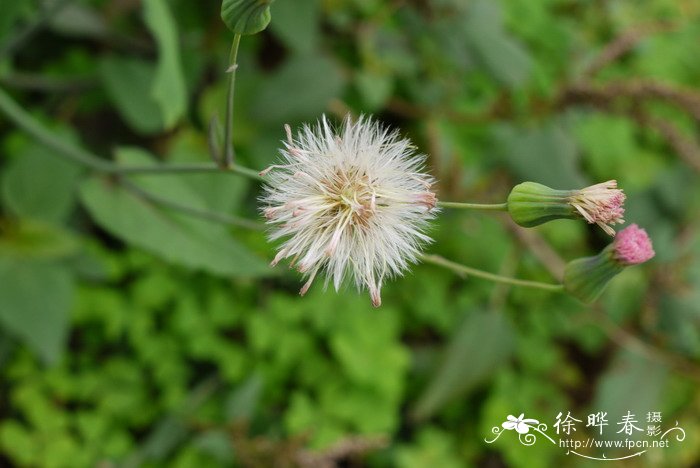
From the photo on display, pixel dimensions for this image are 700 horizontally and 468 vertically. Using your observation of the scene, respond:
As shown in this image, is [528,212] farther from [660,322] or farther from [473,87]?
[473,87]

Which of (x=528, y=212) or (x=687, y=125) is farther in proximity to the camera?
(x=687, y=125)

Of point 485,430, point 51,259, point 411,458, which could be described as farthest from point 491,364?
point 51,259

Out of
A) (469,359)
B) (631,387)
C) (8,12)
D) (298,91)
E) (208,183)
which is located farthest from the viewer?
(631,387)

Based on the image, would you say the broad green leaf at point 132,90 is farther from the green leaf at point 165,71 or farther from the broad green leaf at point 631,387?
the broad green leaf at point 631,387

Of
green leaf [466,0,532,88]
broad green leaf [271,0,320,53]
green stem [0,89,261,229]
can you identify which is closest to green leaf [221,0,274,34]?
green stem [0,89,261,229]

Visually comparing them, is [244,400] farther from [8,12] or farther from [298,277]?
[8,12]

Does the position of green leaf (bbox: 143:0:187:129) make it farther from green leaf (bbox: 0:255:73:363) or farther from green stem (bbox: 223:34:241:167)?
green leaf (bbox: 0:255:73:363)

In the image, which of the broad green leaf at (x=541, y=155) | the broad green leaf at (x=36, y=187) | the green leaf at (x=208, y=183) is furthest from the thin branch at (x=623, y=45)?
the broad green leaf at (x=36, y=187)

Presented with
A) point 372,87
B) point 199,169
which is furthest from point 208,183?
point 199,169
